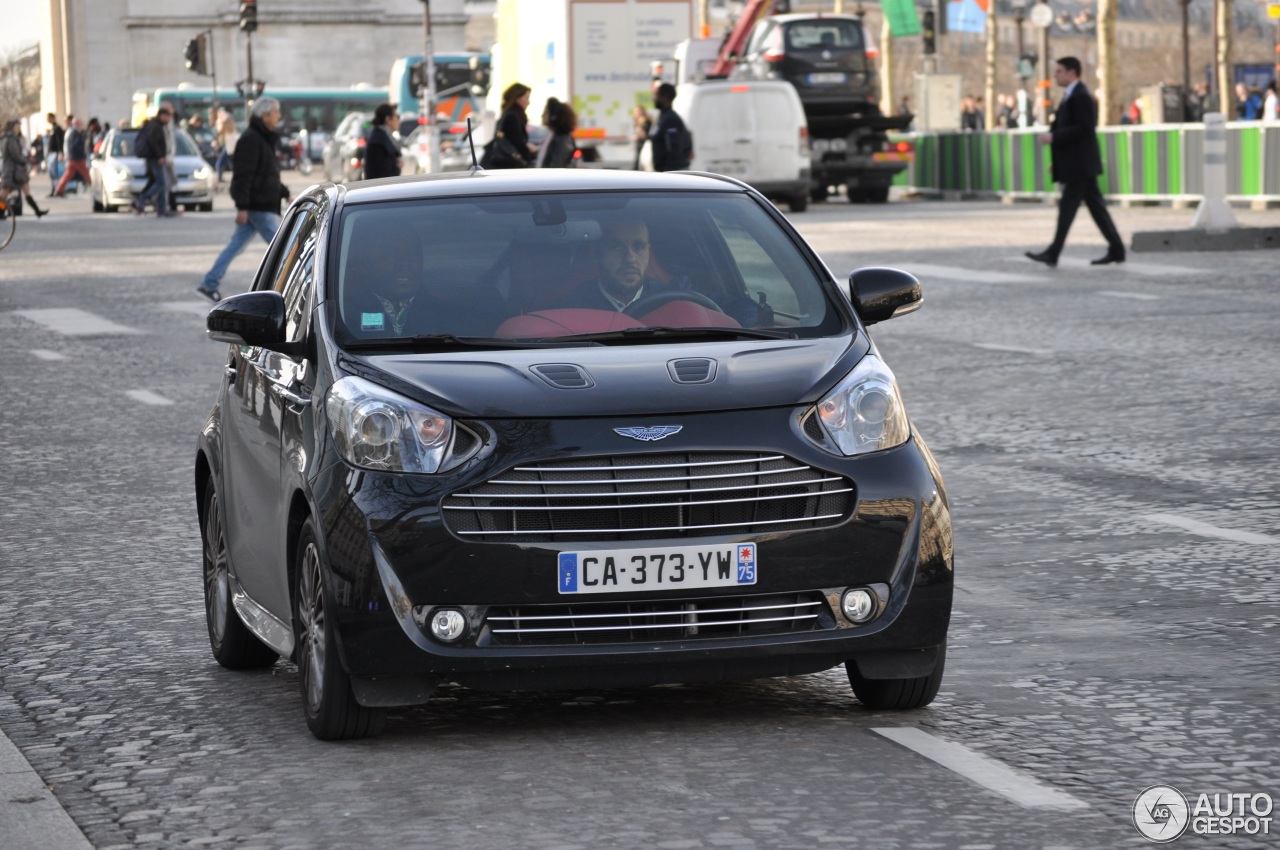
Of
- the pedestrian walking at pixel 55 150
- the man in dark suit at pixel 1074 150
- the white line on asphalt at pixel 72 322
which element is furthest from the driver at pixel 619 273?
the pedestrian walking at pixel 55 150

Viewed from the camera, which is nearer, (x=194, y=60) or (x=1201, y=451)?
(x=1201, y=451)

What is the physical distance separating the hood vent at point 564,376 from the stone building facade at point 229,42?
95.7m

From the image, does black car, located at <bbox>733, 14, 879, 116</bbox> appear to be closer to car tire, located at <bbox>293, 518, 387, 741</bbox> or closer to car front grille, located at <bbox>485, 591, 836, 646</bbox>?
car tire, located at <bbox>293, 518, 387, 741</bbox>

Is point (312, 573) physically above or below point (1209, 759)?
above

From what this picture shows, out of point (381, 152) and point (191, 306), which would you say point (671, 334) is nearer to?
point (191, 306)

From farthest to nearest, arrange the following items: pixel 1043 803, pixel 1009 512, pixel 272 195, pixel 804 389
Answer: pixel 272 195 < pixel 1009 512 < pixel 804 389 < pixel 1043 803

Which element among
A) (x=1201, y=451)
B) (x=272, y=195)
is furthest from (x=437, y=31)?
(x=1201, y=451)

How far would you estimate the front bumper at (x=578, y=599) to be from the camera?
17.9 ft

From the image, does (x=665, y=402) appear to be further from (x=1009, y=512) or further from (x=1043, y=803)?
(x=1009, y=512)

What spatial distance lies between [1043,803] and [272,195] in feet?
58.4

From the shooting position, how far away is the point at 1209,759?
535 centimetres

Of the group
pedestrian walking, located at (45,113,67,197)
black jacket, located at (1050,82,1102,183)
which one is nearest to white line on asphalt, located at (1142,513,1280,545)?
black jacket, located at (1050,82,1102,183)

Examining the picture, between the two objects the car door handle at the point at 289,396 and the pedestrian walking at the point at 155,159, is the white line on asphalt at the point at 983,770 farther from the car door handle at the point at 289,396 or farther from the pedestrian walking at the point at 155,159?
the pedestrian walking at the point at 155,159

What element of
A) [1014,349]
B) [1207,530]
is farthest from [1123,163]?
[1207,530]
